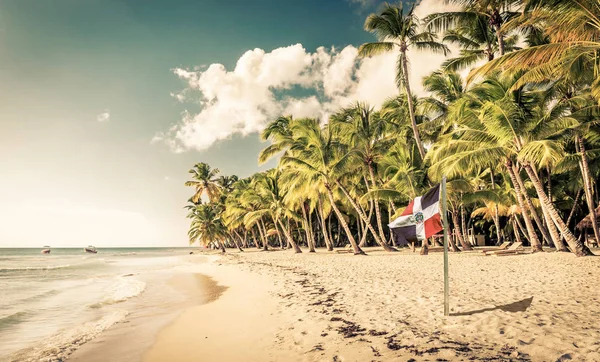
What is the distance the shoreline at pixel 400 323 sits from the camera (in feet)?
13.6

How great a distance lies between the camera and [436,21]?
16.4 metres

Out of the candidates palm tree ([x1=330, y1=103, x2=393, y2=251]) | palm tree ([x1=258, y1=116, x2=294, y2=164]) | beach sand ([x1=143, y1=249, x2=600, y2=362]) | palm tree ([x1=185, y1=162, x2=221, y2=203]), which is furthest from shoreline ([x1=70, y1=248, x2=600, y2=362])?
palm tree ([x1=185, y1=162, x2=221, y2=203])

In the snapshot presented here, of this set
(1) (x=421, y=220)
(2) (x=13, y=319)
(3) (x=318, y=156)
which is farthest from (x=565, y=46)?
(2) (x=13, y=319)

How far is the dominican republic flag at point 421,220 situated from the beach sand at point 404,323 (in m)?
1.47


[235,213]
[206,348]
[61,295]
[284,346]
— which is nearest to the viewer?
[284,346]

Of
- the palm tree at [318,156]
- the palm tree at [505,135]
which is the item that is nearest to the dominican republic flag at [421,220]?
the palm tree at [505,135]

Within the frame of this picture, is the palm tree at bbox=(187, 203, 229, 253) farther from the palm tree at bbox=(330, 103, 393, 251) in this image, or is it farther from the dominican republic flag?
the dominican republic flag

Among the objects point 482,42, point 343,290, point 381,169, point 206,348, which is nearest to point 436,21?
point 482,42

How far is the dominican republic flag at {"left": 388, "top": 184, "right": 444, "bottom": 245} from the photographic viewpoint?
5.69m

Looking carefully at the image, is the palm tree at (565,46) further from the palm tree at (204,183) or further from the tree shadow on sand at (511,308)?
the palm tree at (204,183)

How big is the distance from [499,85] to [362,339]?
13557 millimetres

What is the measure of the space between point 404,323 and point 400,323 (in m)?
0.07

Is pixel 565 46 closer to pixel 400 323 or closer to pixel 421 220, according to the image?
pixel 421 220

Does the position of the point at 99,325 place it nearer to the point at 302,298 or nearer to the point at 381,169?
the point at 302,298
